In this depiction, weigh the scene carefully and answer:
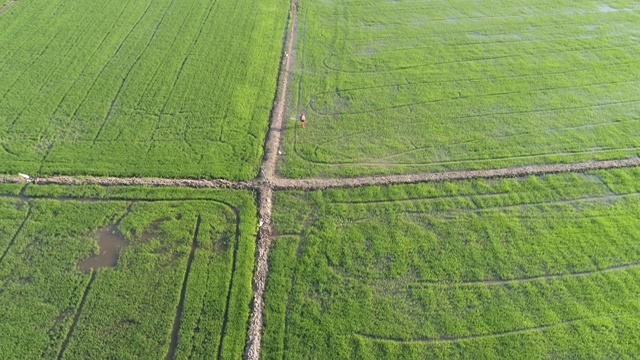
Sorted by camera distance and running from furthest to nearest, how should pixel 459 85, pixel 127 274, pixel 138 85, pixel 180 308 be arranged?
pixel 459 85, pixel 138 85, pixel 127 274, pixel 180 308

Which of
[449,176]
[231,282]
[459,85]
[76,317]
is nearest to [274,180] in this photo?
[231,282]

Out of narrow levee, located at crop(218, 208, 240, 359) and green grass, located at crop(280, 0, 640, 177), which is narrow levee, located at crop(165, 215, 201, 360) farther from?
green grass, located at crop(280, 0, 640, 177)

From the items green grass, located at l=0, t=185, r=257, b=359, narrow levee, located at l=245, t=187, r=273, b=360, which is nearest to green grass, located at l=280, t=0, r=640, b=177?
narrow levee, located at l=245, t=187, r=273, b=360

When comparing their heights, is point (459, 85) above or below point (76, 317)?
above

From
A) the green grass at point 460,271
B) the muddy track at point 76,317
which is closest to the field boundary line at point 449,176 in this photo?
the green grass at point 460,271

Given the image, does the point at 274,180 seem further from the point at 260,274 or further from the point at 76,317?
the point at 76,317

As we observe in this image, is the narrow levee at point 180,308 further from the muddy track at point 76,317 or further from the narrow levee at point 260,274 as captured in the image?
the muddy track at point 76,317
